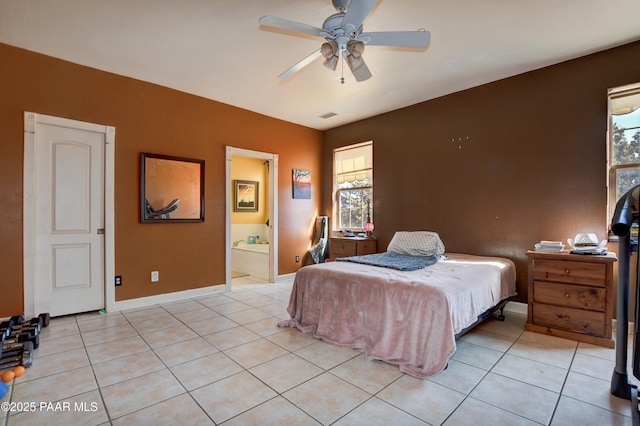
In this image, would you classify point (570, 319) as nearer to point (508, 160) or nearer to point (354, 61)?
point (508, 160)

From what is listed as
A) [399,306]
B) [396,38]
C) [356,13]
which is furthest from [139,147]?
[399,306]

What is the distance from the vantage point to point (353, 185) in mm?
5398

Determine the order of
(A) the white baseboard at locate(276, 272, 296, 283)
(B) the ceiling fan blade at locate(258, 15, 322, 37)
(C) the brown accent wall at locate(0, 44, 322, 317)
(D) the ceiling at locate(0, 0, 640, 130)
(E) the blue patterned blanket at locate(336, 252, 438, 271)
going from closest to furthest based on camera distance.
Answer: (B) the ceiling fan blade at locate(258, 15, 322, 37) → (D) the ceiling at locate(0, 0, 640, 130) → (E) the blue patterned blanket at locate(336, 252, 438, 271) → (C) the brown accent wall at locate(0, 44, 322, 317) → (A) the white baseboard at locate(276, 272, 296, 283)

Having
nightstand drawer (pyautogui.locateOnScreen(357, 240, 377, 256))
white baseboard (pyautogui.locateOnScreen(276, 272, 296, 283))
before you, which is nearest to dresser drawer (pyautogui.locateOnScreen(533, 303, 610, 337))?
nightstand drawer (pyautogui.locateOnScreen(357, 240, 377, 256))

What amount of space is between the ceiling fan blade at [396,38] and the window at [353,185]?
Result: 286 centimetres

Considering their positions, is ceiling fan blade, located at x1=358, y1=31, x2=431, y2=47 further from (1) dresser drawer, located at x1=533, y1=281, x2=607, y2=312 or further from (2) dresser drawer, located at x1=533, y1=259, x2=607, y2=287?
(1) dresser drawer, located at x1=533, y1=281, x2=607, y2=312

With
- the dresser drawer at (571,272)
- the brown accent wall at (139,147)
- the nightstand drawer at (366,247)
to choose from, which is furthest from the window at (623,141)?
the brown accent wall at (139,147)

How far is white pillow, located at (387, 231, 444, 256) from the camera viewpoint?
11.2ft

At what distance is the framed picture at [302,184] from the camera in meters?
5.37

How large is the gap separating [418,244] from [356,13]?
246 cm

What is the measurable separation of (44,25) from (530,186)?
5002 millimetres

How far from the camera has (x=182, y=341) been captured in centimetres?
265

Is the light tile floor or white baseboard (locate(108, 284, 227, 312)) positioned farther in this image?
white baseboard (locate(108, 284, 227, 312))

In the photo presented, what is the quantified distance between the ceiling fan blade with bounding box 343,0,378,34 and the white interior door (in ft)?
9.98
